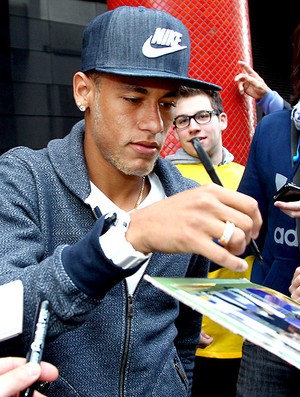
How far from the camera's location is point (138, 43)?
163 centimetres

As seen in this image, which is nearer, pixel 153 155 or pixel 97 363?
pixel 97 363

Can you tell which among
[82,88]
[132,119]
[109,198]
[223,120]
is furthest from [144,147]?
[223,120]

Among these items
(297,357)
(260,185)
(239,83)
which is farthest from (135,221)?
(239,83)

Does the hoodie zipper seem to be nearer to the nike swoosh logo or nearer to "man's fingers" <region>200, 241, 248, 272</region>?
"man's fingers" <region>200, 241, 248, 272</region>

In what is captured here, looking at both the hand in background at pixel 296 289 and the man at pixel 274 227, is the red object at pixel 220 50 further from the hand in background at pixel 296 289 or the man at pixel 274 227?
the hand in background at pixel 296 289

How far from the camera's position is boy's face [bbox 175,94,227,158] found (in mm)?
3332

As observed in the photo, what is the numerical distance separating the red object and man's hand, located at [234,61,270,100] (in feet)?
0.22

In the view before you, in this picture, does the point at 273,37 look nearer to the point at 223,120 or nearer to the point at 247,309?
the point at 223,120

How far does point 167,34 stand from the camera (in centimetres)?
166

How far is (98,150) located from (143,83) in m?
0.30

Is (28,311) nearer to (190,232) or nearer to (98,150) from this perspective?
(190,232)

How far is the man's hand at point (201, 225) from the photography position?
113 cm

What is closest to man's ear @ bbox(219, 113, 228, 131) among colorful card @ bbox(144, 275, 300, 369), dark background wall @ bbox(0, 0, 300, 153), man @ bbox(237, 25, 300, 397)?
man @ bbox(237, 25, 300, 397)

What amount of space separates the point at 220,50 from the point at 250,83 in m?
0.37
